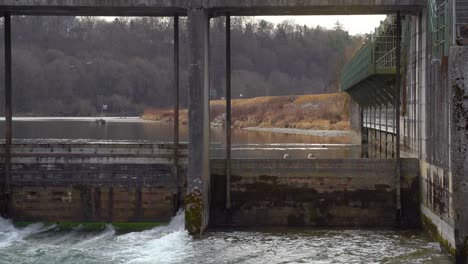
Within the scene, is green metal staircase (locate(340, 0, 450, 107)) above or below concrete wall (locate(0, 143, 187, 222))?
above

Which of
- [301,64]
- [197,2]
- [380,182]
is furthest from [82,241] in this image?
[301,64]

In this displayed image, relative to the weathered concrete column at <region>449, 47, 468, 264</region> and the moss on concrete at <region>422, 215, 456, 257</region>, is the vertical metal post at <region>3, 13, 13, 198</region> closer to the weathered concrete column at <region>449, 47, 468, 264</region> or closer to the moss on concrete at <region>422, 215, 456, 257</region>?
the moss on concrete at <region>422, 215, 456, 257</region>

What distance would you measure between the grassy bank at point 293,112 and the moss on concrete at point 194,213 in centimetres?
4278

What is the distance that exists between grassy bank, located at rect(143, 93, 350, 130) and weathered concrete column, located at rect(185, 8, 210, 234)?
42.5m

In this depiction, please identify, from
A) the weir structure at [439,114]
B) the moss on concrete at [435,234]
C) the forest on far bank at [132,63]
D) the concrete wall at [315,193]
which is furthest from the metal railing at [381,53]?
the forest on far bank at [132,63]

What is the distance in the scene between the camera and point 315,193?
53.8 ft

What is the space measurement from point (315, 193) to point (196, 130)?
361 centimetres

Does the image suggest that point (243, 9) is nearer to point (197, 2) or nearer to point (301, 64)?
point (197, 2)

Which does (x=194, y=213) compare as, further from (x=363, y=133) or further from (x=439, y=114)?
(x=363, y=133)

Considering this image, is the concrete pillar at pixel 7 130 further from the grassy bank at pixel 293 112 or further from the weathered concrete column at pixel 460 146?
the grassy bank at pixel 293 112

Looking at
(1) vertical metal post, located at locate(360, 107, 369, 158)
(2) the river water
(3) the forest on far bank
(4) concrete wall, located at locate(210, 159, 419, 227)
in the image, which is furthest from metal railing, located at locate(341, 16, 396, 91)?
(3) the forest on far bank

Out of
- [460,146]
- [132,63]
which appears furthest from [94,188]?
[132,63]

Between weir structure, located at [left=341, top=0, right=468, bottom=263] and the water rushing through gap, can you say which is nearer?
weir structure, located at [left=341, top=0, right=468, bottom=263]

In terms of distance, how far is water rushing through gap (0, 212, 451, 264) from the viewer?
523 inches
